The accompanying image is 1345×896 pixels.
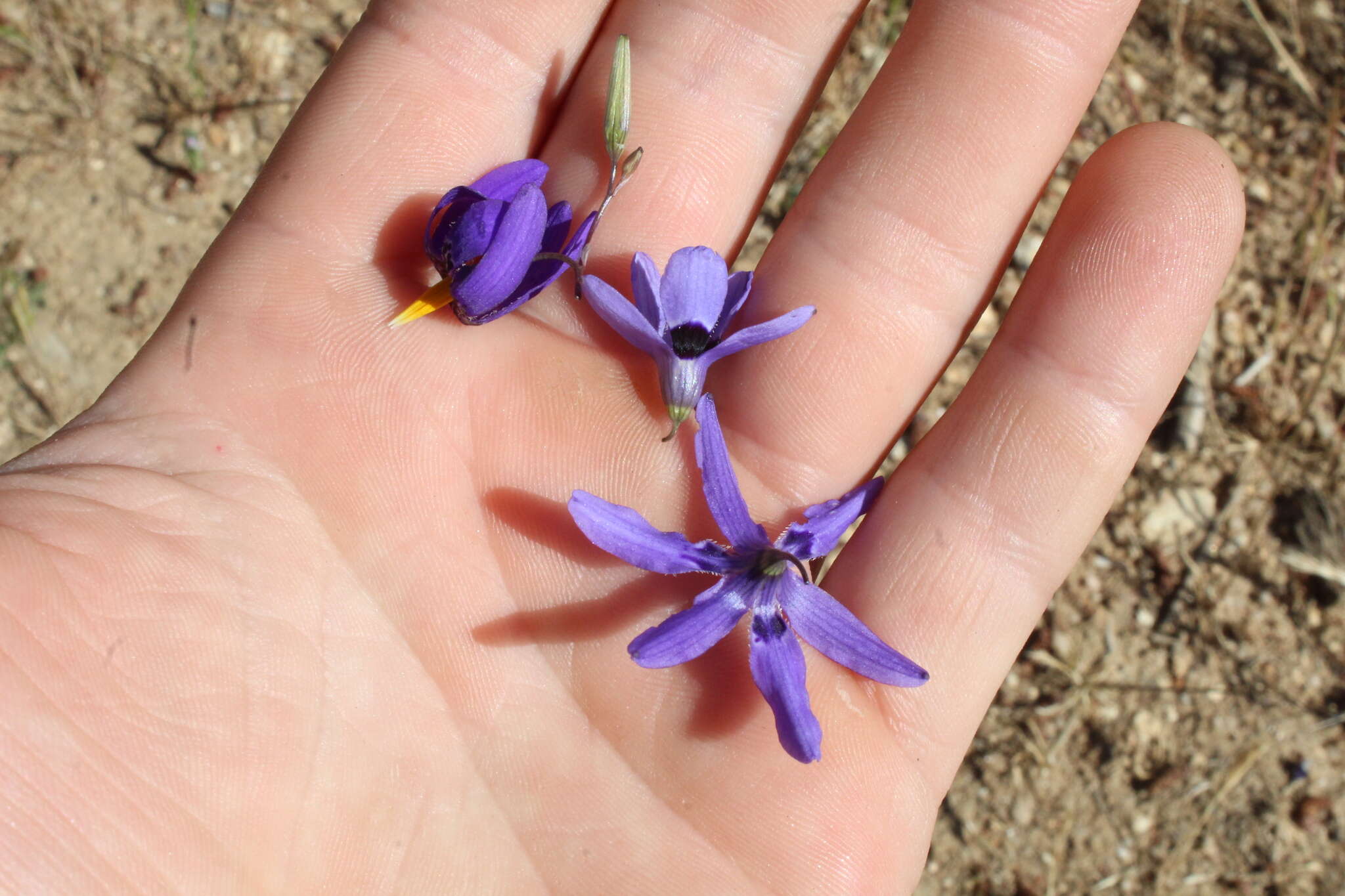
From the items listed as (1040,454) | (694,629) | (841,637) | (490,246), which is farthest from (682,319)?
(1040,454)

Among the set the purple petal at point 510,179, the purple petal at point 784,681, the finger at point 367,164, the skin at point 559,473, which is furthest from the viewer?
the purple petal at point 510,179

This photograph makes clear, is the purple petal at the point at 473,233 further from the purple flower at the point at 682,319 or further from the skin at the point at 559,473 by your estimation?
the purple flower at the point at 682,319

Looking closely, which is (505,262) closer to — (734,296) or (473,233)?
(473,233)

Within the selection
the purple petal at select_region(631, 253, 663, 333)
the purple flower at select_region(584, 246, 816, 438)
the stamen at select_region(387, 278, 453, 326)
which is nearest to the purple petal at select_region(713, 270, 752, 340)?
the purple flower at select_region(584, 246, 816, 438)

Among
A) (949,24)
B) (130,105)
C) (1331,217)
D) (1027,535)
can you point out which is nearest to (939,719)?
(1027,535)

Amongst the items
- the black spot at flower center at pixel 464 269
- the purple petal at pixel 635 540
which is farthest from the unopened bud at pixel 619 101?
the purple petal at pixel 635 540
